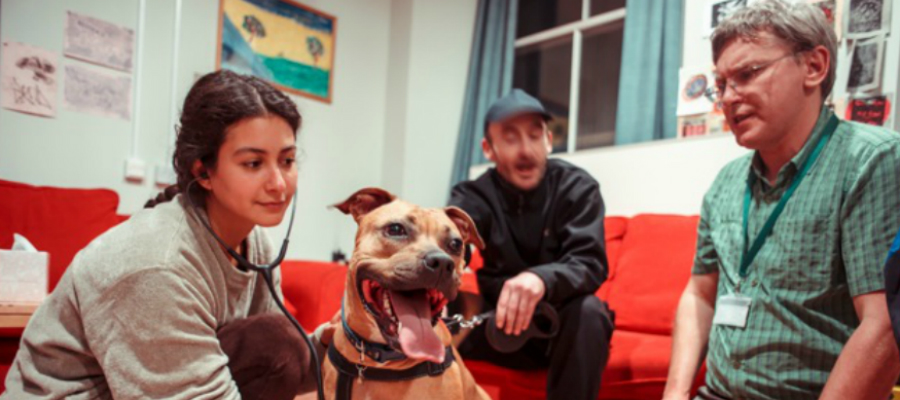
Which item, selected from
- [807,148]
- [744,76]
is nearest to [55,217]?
[744,76]

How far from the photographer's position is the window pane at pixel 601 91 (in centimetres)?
411

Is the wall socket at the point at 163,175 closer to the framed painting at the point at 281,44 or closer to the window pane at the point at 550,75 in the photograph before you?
the framed painting at the point at 281,44

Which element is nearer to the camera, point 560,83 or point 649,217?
point 649,217

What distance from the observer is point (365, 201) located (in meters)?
1.75

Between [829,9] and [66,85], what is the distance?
3033mm

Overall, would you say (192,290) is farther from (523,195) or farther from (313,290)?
(313,290)

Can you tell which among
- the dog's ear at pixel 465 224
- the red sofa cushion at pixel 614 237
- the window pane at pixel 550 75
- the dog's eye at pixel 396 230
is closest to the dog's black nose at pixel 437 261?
the dog's eye at pixel 396 230

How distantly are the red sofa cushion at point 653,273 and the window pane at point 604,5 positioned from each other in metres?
1.76

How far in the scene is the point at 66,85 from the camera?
298cm

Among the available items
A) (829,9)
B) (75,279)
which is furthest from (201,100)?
(829,9)

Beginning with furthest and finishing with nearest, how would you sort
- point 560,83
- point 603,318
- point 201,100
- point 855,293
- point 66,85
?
point 560,83 → point 66,85 → point 603,318 → point 201,100 → point 855,293

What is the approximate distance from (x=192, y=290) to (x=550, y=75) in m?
3.63

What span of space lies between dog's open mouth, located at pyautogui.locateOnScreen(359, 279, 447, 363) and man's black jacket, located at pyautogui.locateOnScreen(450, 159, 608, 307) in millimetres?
797

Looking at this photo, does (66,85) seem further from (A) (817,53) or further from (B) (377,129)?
(A) (817,53)
